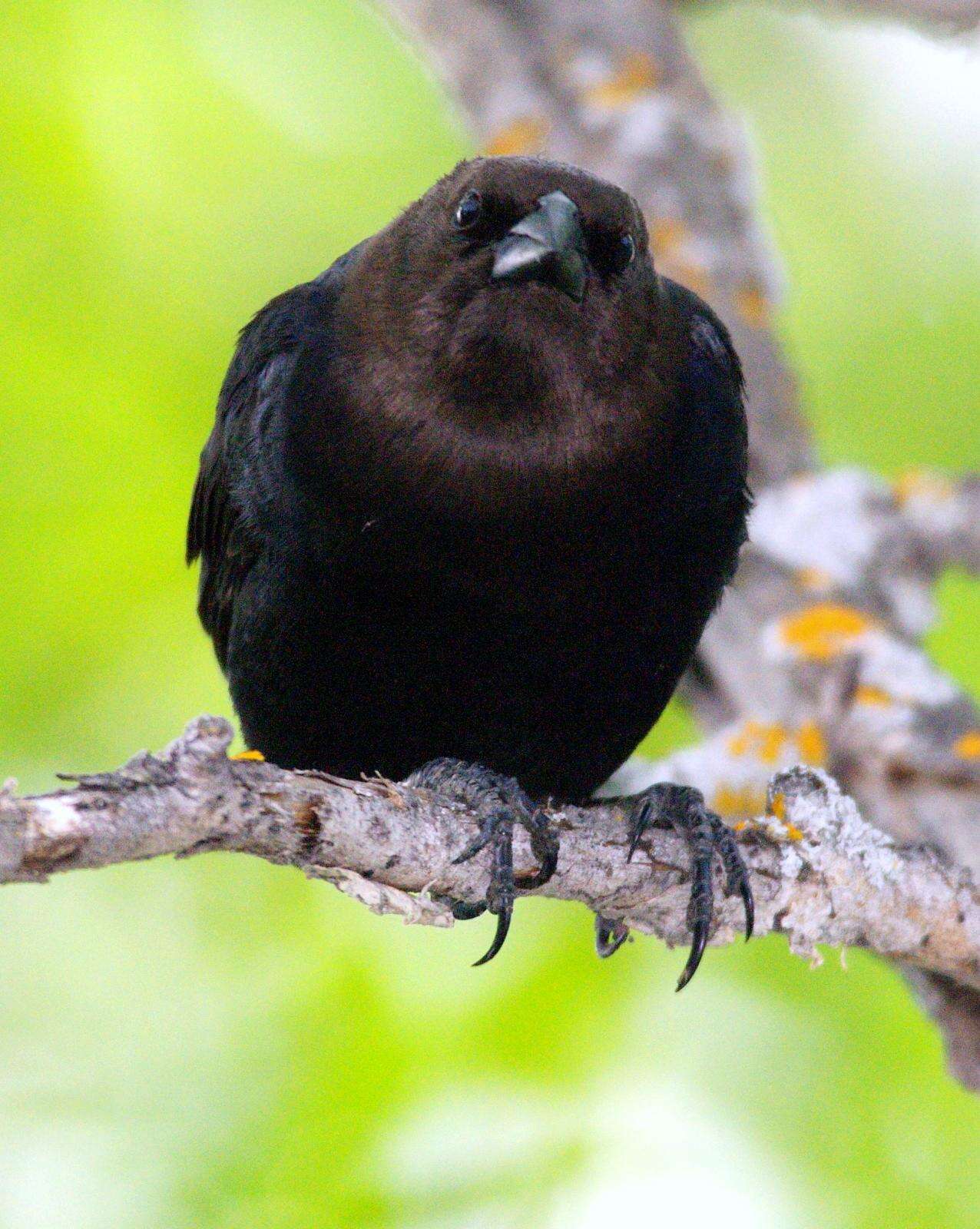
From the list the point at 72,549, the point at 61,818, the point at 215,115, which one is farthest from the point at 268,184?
the point at 61,818

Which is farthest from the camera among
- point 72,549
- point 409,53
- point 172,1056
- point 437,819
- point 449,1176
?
point 409,53

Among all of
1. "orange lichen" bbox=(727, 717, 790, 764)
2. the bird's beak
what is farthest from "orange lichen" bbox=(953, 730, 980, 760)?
the bird's beak

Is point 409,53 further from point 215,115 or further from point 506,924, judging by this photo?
point 506,924

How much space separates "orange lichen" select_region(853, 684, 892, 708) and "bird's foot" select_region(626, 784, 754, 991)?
37.5 inches

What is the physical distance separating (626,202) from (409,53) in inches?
152

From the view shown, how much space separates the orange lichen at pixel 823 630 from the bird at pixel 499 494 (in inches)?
27.1

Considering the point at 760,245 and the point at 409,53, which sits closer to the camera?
the point at 760,245

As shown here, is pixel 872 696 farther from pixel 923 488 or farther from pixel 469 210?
pixel 469 210

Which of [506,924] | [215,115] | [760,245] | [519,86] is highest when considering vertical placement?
[215,115]

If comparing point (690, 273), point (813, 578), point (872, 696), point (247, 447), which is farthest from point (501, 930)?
point (690, 273)

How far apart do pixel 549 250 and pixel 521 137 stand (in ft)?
8.05

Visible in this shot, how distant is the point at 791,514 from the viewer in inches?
180

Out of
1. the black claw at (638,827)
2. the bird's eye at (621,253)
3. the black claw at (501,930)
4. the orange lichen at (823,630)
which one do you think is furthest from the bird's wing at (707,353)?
the black claw at (501,930)

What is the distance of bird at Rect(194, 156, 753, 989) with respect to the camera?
3.23 meters
